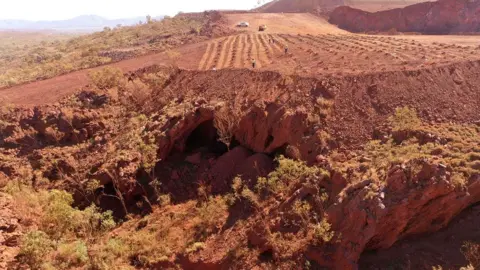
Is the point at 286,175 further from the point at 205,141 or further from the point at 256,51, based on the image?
the point at 256,51

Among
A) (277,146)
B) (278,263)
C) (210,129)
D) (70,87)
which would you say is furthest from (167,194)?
(70,87)

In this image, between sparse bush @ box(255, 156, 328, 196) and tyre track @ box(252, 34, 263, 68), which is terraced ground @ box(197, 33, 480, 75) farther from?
sparse bush @ box(255, 156, 328, 196)

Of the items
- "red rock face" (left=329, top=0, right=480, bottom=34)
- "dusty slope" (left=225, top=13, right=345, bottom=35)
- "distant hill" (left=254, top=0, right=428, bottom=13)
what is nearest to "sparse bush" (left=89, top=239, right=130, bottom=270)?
"dusty slope" (left=225, top=13, right=345, bottom=35)

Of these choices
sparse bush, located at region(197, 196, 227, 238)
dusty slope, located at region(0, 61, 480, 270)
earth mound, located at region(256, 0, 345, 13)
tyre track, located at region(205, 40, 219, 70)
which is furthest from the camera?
earth mound, located at region(256, 0, 345, 13)

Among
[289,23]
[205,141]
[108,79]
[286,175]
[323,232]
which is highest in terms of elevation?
[289,23]

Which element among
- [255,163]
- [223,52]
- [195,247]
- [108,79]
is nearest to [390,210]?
[255,163]

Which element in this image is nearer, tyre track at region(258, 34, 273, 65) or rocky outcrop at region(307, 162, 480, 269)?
rocky outcrop at region(307, 162, 480, 269)
